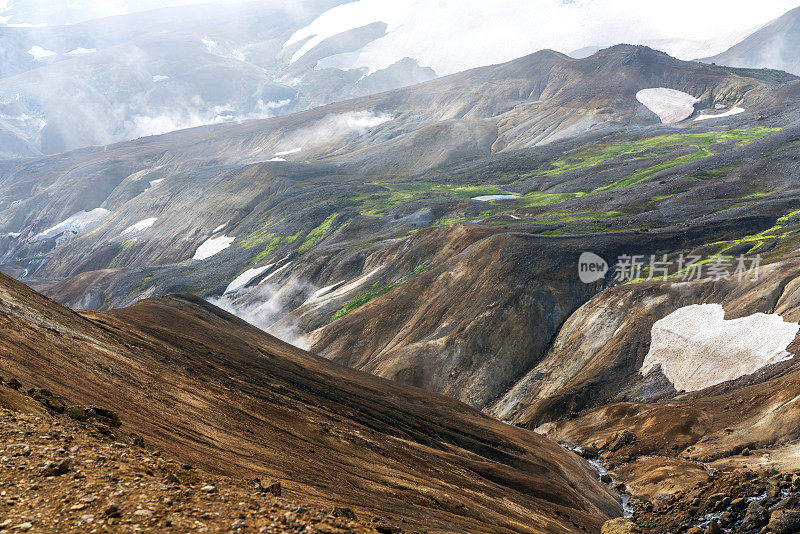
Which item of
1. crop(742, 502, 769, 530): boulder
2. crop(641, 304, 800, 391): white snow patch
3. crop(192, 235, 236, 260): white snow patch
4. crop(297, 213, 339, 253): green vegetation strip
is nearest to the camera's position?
crop(742, 502, 769, 530): boulder

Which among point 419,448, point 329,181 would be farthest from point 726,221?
point 329,181

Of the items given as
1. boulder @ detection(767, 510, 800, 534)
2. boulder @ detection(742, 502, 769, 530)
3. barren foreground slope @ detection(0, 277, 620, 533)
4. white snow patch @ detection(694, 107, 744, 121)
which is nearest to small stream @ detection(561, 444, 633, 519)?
barren foreground slope @ detection(0, 277, 620, 533)

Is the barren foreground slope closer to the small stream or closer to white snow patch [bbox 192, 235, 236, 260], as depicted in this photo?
the small stream

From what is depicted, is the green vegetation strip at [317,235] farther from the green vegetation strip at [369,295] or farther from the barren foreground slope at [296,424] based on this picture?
the barren foreground slope at [296,424]

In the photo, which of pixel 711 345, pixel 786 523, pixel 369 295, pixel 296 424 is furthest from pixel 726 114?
pixel 296 424

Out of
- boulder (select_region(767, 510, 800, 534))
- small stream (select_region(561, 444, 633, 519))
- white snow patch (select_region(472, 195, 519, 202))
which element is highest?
boulder (select_region(767, 510, 800, 534))

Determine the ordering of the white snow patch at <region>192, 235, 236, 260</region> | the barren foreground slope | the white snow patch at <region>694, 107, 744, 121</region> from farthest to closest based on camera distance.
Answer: the white snow patch at <region>694, 107, 744, 121</region> → the white snow patch at <region>192, 235, 236, 260</region> → the barren foreground slope
